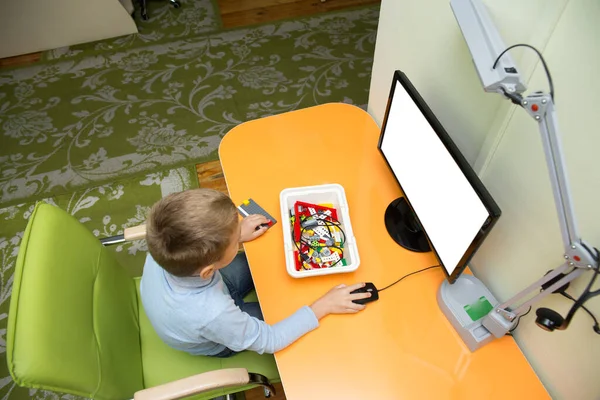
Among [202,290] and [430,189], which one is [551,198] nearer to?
A: [430,189]

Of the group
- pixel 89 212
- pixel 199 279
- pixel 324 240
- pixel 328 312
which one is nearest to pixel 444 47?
pixel 324 240

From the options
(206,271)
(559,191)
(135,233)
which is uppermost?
(559,191)

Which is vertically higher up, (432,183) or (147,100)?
(432,183)

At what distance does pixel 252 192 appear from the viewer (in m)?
1.31

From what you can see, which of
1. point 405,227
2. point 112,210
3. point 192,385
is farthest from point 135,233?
point 112,210

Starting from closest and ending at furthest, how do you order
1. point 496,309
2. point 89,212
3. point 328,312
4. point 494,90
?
point 494,90 < point 496,309 < point 328,312 < point 89,212

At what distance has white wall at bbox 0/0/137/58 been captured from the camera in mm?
2680

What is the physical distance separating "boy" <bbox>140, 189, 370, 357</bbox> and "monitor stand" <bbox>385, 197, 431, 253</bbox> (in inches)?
8.5

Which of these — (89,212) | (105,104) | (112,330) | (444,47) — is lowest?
(89,212)

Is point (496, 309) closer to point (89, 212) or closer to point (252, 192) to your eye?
point (252, 192)

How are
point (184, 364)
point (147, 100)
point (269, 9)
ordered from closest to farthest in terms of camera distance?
point (184, 364), point (147, 100), point (269, 9)

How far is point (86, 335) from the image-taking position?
96 cm

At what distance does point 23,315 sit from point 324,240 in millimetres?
727

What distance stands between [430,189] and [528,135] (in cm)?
25
